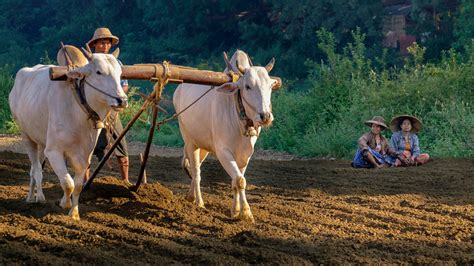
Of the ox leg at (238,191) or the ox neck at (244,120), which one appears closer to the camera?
the ox leg at (238,191)

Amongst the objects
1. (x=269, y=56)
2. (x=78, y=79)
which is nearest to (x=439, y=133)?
(x=78, y=79)

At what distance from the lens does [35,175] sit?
8.44 meters

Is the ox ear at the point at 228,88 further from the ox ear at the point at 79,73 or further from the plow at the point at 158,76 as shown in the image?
the ox ear at the point at 79,73

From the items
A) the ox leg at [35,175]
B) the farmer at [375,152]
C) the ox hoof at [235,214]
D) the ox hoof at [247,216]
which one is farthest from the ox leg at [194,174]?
the farmer at [375,152]

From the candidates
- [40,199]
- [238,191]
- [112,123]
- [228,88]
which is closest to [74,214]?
[40,199]

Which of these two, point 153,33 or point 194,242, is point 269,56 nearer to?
point 153,33

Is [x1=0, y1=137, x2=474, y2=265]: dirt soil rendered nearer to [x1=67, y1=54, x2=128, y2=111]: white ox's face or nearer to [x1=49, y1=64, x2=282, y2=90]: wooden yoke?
[x1=67, y1=54, x2=128, y2=111]: white ox's face

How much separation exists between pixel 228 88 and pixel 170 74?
475 mm

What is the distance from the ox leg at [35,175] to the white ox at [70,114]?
6cm

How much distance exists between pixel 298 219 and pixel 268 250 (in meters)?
1.58

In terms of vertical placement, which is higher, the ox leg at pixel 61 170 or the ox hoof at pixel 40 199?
the ox leg at pixel 61 170

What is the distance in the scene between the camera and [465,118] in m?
13.5

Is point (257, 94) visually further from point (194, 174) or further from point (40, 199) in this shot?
point (40, 199)

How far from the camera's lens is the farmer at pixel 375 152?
1180 centimetres
